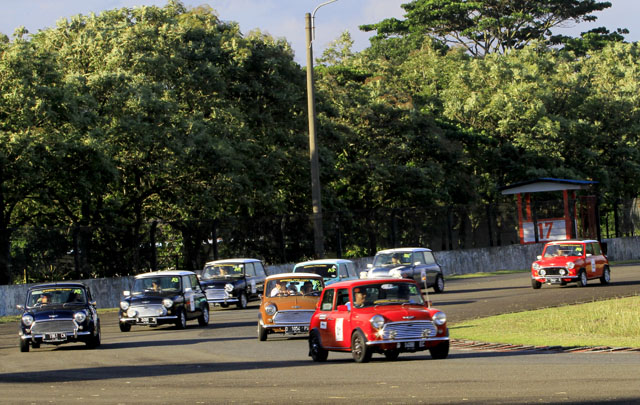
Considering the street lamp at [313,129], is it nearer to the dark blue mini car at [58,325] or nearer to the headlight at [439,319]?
the dark blue mini car at [58,325]

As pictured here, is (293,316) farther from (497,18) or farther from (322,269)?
(497,18)

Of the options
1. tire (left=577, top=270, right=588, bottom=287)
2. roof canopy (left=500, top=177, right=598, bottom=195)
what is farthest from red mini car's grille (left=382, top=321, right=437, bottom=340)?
roof canopy (left=500, top=177, right=598, bottom=195)

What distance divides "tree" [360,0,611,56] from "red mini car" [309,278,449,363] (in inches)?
2935

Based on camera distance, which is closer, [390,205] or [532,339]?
[532,339]

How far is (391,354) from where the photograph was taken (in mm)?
17438

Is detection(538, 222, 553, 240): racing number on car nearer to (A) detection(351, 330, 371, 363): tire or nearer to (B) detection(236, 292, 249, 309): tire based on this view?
(B) detection(236, 292, 249, 309): tire

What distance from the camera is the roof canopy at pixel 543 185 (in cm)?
5309

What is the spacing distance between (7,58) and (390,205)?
1002 inches

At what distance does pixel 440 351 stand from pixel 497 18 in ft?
252

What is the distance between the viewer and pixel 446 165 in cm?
5919

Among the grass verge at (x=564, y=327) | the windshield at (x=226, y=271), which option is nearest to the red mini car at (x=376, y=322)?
the grass verge at (x=564, y=327)

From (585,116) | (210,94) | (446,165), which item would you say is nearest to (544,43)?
(585,116)

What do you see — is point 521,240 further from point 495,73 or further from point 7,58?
point 7,58

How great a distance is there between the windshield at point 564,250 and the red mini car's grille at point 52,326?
20.1 meters
